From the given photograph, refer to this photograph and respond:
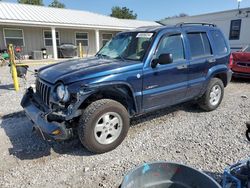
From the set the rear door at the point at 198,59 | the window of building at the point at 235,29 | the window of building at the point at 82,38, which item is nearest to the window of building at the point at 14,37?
the window of building at the point at 82,38

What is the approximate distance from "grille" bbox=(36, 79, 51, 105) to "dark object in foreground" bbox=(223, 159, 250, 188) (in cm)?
269

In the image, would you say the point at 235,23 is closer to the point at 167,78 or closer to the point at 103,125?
the point at 167,78

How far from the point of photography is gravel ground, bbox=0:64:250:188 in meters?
3.03

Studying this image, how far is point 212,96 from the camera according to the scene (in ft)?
17.5

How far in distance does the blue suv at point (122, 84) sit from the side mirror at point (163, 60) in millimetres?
17

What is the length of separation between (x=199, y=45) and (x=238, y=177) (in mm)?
3191

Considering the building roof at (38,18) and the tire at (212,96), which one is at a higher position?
the building roof at (38,18)

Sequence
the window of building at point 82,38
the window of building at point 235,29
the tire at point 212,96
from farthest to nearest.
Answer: the window of building at point 82,38
the window of building at point 235,29
the tire at point 212,96

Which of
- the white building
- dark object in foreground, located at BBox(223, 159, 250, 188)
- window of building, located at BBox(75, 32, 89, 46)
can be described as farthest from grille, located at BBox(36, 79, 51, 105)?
the white building

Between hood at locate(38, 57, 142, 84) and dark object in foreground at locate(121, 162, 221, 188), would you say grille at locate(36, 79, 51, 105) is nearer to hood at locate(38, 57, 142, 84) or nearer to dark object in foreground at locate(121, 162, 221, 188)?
hood at locate(38, 57, 142, 84)

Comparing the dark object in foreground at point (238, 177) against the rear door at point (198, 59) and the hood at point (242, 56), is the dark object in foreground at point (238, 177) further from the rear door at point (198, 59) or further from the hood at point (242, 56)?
the hood at point (242, 56)

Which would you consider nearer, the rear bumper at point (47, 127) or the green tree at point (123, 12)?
the rear bumper at point (47, 127)

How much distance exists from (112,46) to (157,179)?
3.16 m

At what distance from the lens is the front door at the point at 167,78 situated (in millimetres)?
3959
